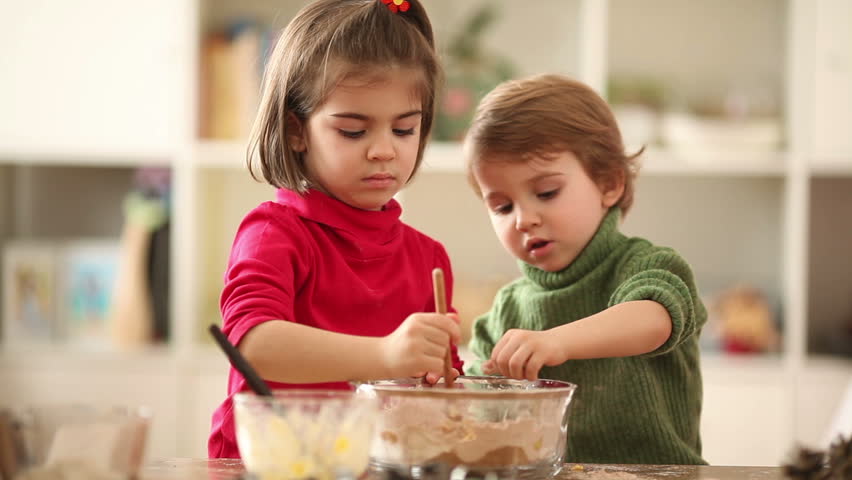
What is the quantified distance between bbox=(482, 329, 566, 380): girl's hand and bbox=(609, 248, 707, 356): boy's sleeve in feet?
0.53

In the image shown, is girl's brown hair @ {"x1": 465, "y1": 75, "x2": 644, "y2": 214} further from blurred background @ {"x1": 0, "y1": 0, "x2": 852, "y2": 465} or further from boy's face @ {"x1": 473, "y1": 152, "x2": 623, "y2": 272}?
blurred background @ {"x1": 0, "y1": 0, "x2": 852, "y2": 465}

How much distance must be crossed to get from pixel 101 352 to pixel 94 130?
0.65m

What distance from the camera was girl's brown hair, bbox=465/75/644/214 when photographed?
1.26 meters


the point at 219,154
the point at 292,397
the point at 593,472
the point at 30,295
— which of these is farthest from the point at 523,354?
the point at 30,295

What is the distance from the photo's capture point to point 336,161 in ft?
3.72

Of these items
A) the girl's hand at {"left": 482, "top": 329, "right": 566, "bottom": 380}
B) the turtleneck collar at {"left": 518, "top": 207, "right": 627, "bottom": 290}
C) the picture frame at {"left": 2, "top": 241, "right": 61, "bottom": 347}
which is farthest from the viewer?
the picture frame at {"left": 2, "top": 241, "right": 61, "bottom": 347}

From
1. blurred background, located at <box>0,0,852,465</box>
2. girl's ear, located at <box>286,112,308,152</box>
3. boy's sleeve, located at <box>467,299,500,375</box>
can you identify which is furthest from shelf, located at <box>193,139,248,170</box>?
girl's ear, located at <box>286,112,308,152</box>

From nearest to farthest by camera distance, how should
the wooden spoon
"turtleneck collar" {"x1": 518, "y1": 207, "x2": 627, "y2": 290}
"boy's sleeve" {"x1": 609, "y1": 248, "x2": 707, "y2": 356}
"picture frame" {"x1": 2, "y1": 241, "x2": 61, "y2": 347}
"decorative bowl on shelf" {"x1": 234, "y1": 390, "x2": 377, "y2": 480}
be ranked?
"decorative bowl on shelf" {"x1": 234, "y1": 390, "x2": 377, "y2": 480} < the wooden spoon < "boy's sleeve" {"x1": 609, "y1": 248, "x2": 707, "y2": 356} < "turtleneck collar" {"x1": 518, "y1": 207, "x2": 627, "y2": 290} < "picture frame" {"x1": 2, "y1": 241, "x2": 61, "y2": 347}

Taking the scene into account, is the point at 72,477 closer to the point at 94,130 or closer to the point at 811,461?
the point at 811,461

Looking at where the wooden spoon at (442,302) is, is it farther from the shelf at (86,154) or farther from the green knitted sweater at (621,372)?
the shelf at (86,154)

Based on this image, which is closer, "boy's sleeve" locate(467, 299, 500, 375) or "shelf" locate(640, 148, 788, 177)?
"boy's sleeve" locate(467, 299, 500, 375)

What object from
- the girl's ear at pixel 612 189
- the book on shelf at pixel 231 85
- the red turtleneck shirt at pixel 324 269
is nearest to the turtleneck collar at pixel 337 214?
the red turtleneck shirt at pixel 324 269

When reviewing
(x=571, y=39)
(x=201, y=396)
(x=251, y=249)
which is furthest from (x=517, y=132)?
(x=571, y=39)

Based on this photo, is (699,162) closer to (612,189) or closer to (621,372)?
(612,189)
